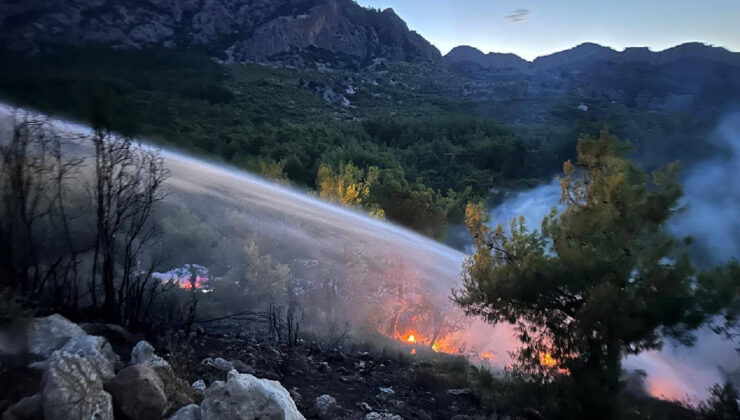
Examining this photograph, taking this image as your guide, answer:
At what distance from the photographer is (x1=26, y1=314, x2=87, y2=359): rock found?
4707 mm

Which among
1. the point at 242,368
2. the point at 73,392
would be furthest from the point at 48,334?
the point at 242,368

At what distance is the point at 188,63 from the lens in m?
63.7

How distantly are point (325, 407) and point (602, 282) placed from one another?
4182 millimetres

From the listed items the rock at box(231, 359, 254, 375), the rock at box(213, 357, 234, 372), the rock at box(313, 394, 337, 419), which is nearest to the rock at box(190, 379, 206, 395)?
the rock at box(213, 357, 234, 372)

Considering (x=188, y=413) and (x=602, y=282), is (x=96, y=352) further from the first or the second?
(x=602, y=282)

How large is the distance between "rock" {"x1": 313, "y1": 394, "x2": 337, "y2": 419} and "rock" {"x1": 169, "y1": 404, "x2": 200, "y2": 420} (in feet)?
6.72

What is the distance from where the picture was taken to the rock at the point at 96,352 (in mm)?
4304

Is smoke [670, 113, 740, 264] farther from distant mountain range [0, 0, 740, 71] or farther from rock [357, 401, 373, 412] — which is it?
distant mountain range [0, 0, 740, 71]

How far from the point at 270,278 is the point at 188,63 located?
2188 inches

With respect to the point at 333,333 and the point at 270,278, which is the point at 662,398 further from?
the point at 270,278

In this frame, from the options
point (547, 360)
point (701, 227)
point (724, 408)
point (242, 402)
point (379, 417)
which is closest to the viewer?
point (242, 402)

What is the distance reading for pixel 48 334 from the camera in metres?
4.86

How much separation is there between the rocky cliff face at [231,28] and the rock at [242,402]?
1560 inches

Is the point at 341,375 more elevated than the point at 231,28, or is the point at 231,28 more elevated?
the point at 231,28
